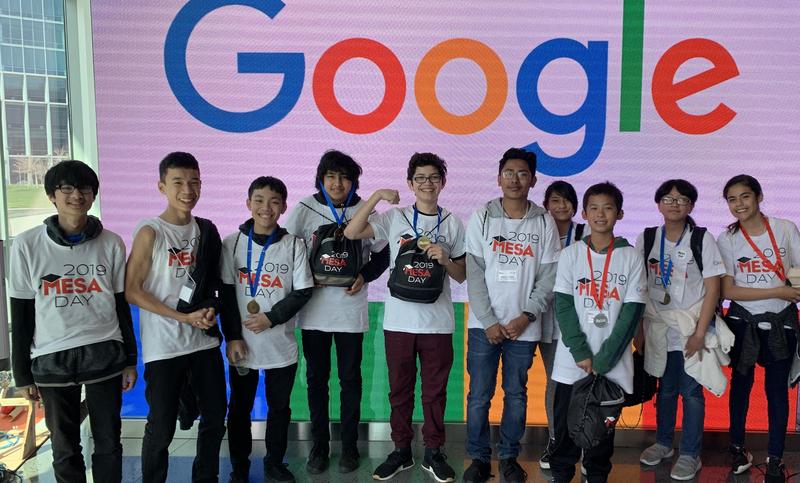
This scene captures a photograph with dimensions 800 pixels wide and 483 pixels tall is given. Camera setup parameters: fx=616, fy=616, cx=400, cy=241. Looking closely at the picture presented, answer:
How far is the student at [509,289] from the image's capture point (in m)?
3.04

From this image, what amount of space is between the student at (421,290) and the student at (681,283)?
1022 mm

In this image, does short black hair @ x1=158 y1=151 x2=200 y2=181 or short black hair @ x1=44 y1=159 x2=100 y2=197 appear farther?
short black hair @ x1=158 y1=151 x2=200 y2=181

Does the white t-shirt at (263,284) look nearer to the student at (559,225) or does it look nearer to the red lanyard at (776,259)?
the student at (559,225)

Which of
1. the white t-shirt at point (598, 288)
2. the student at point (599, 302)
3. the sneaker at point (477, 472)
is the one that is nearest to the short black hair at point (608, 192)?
the student at point (599, 302)

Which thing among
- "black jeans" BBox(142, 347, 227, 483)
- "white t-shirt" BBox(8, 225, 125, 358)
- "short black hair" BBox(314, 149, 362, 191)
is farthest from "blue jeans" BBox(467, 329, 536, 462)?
"white t-shirt" BBox(8, 225, 125, 358)

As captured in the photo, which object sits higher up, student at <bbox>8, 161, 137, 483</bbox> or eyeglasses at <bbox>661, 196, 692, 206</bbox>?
eyeglasses at <bbox>661, 196, 692, 206</bbox>

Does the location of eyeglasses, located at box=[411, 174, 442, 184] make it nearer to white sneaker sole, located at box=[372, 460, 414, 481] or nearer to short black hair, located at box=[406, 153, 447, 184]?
short black hair, located at box=[406, 153, 447, 184]

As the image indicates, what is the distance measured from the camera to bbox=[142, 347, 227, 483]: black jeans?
2.75m

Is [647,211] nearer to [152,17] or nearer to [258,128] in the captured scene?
[258,128]

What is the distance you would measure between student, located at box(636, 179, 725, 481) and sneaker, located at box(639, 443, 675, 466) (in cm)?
29

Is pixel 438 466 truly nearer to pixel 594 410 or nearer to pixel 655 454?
pixel 594 410

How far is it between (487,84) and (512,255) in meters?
1.29

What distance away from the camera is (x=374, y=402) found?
13.0 feet

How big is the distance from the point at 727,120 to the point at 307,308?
9.07 ft
